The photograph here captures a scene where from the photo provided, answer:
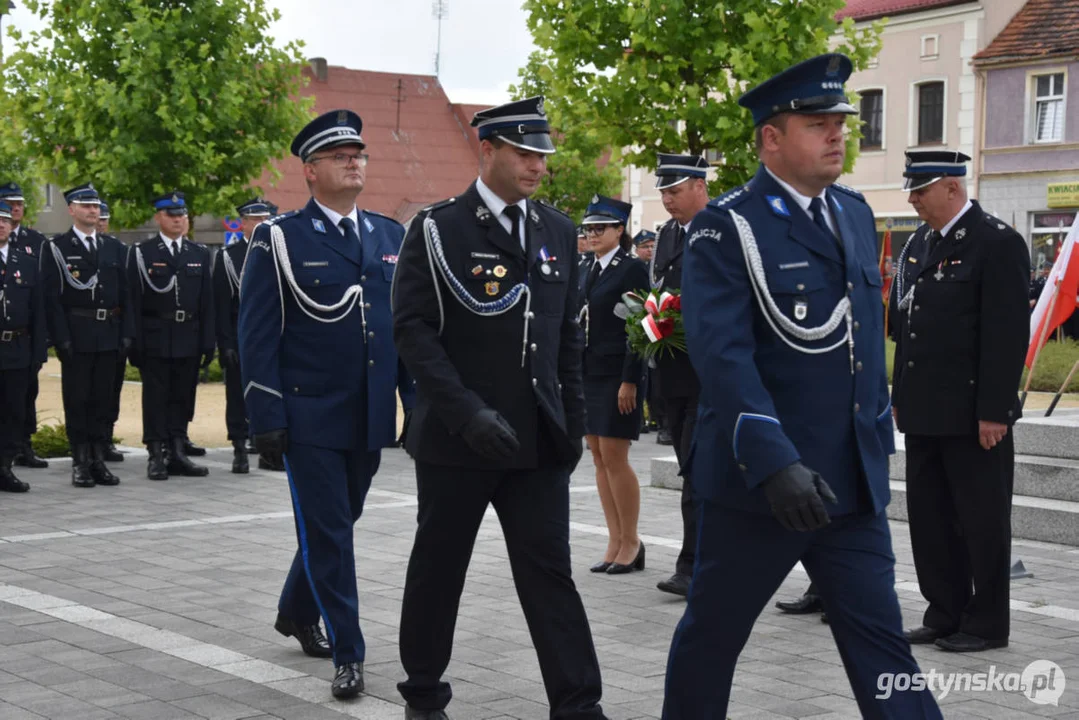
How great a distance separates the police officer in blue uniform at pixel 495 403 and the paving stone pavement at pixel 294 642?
57 cm

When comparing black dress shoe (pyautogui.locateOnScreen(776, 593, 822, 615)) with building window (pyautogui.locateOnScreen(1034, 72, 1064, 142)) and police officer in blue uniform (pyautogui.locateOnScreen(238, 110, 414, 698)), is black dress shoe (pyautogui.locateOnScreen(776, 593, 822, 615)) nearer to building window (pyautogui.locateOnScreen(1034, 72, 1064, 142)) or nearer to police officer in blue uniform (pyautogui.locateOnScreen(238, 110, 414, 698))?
police officer in blue uniform (pyautogui.locateOnScreen(238, 110, 414, 698))

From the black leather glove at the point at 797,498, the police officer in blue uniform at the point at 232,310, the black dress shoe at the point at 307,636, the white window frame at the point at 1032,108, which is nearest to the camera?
the black leather glove at the point at 797,498

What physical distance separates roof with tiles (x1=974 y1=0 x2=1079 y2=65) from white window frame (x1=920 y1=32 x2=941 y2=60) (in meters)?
1.10

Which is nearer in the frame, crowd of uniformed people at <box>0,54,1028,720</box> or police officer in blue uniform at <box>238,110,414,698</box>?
crowd of uniformed people at <box>0,54,1028,720</box>

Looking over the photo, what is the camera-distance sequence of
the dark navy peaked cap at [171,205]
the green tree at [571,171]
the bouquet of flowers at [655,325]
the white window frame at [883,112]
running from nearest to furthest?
the bouquet of flowers at [655,325]
the dark navy peaked cap at [171,205]
the white window frame at [883,112]
the green tree at [571,171]

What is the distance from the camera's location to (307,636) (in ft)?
21.4

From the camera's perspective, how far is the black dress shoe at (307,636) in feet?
21.3

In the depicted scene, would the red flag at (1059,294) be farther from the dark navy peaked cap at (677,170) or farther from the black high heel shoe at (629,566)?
the dark navy peaked cap at (677,170)

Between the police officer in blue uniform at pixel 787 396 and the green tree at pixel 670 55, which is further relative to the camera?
the green tree at pixel 670 55

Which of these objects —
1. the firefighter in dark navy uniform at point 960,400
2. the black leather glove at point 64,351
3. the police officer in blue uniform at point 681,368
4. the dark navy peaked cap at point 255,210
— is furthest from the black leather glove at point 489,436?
the dark navy peaked cap at point 255,210

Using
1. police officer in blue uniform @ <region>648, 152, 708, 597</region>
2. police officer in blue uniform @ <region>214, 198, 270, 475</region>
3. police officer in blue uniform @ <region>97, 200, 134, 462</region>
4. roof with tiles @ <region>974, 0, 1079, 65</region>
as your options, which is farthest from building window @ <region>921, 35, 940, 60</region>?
police officer in blue uniform @ <region>648, 152, 708, 597</region>

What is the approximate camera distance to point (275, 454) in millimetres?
6051

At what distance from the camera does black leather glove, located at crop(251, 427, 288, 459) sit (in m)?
6.00

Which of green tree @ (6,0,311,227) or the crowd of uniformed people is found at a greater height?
green tree @ (6,0,311,227)
